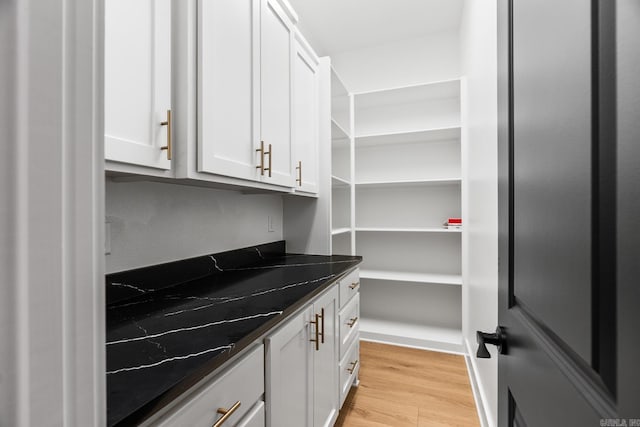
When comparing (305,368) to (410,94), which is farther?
(410,94)

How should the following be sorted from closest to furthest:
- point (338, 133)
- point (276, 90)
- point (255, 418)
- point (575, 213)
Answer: point (575, 213) → point (255, 418) → point (276, 90) → point (338, 133)

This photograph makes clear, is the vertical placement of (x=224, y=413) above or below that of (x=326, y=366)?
above

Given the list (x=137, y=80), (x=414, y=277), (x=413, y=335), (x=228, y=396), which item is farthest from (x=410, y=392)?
(x=137, y=80)

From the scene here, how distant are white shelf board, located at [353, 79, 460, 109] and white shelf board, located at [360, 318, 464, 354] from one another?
7.20 feet

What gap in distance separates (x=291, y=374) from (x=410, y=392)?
134 cm

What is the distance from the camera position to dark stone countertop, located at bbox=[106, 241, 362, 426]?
0.57 metres

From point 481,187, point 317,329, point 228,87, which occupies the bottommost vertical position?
point 317,329

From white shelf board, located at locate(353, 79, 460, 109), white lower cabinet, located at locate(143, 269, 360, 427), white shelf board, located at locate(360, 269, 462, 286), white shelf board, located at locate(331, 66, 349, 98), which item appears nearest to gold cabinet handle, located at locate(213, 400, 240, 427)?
white lower cabinet, located at locate(143, 269, 360, 427)

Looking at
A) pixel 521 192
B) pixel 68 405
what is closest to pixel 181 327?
pixel 68 405

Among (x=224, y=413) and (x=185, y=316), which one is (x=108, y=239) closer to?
(x=185, y=316)

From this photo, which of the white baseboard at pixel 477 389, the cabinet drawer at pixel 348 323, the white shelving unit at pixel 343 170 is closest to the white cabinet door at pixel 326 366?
the cabinet drawer at pixel 348 323

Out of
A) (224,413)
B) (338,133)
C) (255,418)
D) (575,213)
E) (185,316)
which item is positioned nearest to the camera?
(575,213)

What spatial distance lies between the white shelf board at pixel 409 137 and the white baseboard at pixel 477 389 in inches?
70.1

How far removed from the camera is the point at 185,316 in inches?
37.9
